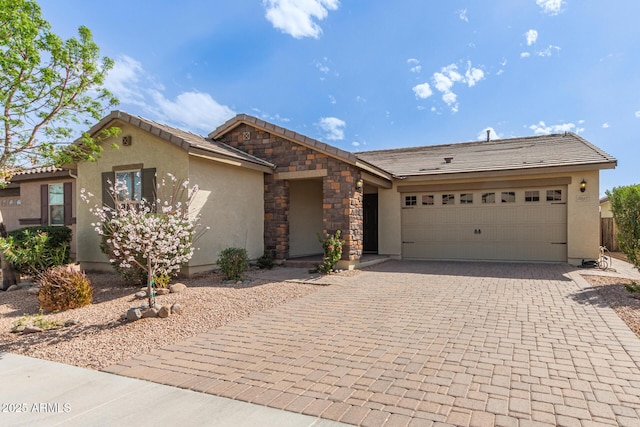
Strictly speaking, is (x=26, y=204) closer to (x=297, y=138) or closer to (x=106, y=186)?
(x=106, y=186)

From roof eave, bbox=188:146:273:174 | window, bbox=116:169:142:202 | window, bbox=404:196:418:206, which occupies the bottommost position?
window, bbox=404:196:418:206

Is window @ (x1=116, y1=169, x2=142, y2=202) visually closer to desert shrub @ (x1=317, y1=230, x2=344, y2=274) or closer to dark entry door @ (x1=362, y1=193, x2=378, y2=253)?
desert shrub @ (x1=317, y1=230, x2=344, y2=274)

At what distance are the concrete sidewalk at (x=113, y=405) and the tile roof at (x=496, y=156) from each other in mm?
8961

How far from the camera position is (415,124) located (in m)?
17.2

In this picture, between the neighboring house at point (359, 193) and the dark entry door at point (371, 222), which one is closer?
the neighboring house at point (359, 193)

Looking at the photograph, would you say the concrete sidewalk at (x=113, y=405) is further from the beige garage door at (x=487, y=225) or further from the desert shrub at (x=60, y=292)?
the beige garage door at (x=487, y=225)

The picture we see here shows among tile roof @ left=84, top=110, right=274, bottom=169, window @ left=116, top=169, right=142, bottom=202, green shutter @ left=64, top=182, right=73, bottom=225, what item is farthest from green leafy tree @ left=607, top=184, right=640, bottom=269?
green shutter @ left=64, top=182, right=73, bottom=225

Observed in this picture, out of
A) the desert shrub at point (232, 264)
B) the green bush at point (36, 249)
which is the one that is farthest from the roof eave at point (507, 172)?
the green bush at point (36, 249)

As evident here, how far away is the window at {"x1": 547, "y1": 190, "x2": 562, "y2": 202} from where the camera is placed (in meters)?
11.4

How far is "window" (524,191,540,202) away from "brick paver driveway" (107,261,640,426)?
18.7 ft

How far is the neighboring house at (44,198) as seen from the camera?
12.1 metres

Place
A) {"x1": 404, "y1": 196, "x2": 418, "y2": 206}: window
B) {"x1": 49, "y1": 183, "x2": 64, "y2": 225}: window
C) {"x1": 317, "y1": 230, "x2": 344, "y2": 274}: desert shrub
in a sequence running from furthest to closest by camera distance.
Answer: {"x1": 404, "y1": 196, "x2": 418, "y2": 206}: window, {"x1": 49, "y1": 183, "x2": 64, "y2": 225}: window, {"x1": 317, "y1": 230, "x2": 344, "y2": 274}: desert shrub

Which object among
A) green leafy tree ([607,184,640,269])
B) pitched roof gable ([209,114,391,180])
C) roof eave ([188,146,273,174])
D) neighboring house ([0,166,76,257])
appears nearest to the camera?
green leafy tree ([607,184,640,269])

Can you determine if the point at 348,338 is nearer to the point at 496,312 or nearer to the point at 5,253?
the point at 496,312
